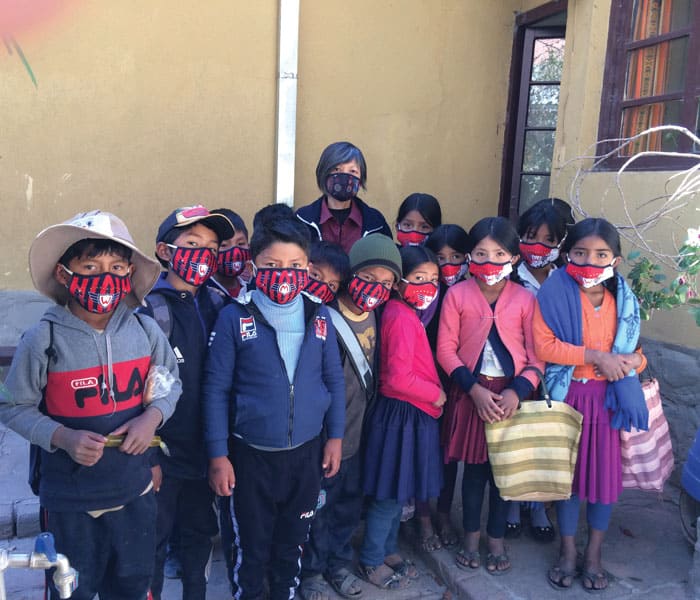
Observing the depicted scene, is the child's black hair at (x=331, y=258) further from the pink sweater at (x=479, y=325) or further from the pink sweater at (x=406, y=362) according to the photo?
the pink sweater at (x=479, y=325)

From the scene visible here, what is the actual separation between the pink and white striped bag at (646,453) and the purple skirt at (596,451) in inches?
2.3

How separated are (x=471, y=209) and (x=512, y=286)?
2.98 metres

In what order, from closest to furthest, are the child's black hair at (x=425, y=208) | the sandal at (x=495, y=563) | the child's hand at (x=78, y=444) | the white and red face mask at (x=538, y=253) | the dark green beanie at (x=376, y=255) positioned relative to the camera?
the child's hand at (x=78, y=444) < the dark green beanie at (x=376, y=255) < the sandal at (x=495, y=563) < the white and red face mask at (x=538, y=253) < the child's black hair at (x=425, y=208)

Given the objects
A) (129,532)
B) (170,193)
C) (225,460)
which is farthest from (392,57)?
(129,532)

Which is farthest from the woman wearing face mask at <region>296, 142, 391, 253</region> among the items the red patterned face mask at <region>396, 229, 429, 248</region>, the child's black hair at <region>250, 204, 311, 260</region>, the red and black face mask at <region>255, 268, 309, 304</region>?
the red and black face mask at <region>255, 268, 309, 304</region>

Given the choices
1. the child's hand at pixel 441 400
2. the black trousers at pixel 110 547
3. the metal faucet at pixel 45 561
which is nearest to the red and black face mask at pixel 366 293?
the child's hand at pixel 441 400

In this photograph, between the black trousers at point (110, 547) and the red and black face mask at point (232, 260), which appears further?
the red and black face mask at point (232, 260)

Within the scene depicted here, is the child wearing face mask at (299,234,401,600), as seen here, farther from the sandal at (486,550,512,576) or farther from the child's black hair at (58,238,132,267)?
the child's black hair at (58,238,132,267)

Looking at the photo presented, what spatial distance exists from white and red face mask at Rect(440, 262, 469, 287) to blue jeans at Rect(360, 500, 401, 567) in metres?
1.16

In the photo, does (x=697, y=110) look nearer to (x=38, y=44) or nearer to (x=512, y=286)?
(x=512, y=286)

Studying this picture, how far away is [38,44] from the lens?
464 cm

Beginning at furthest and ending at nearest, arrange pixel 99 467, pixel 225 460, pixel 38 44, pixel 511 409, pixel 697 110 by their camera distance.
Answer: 1. pixel 38 44
2. pixel 697 110
3. pixel 511 409
4. pixel 225 460
5. pixel 99 467

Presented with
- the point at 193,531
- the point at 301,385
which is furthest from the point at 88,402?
the point at 193,531

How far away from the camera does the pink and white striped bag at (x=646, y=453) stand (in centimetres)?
306
